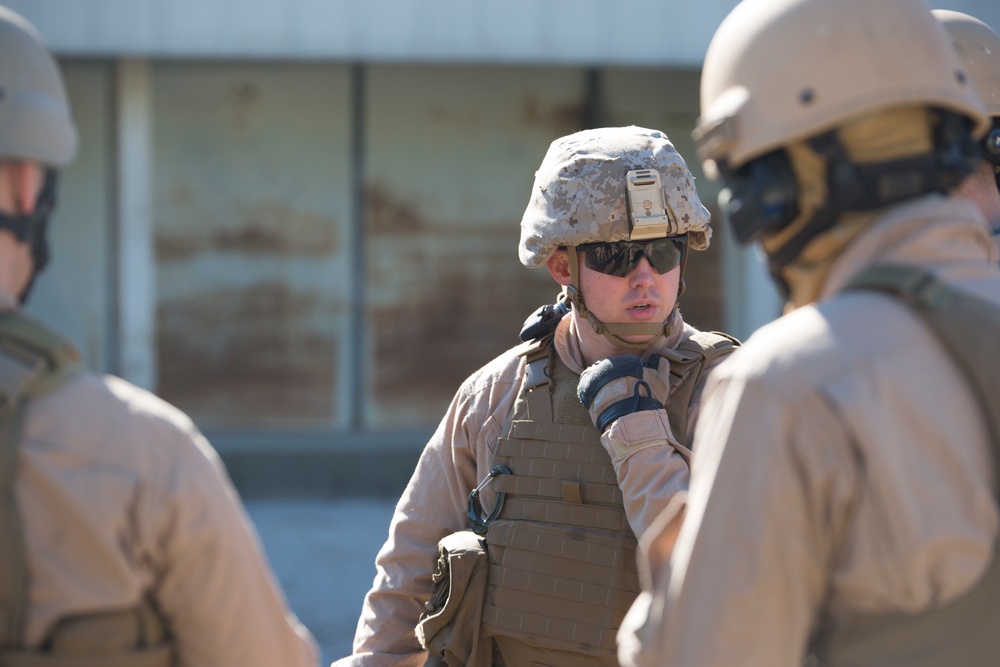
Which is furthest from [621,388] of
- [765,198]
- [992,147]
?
[992,147]

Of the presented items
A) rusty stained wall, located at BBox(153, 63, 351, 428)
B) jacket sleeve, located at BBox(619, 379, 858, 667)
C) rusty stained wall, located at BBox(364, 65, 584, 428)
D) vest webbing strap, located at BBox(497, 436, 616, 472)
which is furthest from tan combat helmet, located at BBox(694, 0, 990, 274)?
rusty stained wall, located at BBox(153, 63, 351, 428)

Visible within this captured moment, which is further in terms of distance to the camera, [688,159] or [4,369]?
[688,159]

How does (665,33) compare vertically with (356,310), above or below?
above

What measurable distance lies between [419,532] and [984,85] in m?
1.80

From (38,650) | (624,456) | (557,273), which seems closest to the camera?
(38,650)

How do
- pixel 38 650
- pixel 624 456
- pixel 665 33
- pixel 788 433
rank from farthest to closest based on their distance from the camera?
pixel 665 33 < pixel 624 456 < pixel 38 650 < pixel 788 433

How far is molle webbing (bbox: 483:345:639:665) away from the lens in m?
2.72

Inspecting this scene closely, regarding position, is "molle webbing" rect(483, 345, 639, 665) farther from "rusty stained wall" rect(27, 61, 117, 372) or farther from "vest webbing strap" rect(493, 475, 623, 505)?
"rusty stained wall" rect(27, 61, 117, 372)

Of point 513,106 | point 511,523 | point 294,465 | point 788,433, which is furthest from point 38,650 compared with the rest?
point 513,106

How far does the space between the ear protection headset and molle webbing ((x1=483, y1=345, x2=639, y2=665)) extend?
107cm

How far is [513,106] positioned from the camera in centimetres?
873

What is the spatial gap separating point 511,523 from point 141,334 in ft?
20.3

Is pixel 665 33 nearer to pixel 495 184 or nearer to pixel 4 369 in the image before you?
pixel 495 184

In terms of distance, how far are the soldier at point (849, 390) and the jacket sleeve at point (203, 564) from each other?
0.54 metres
